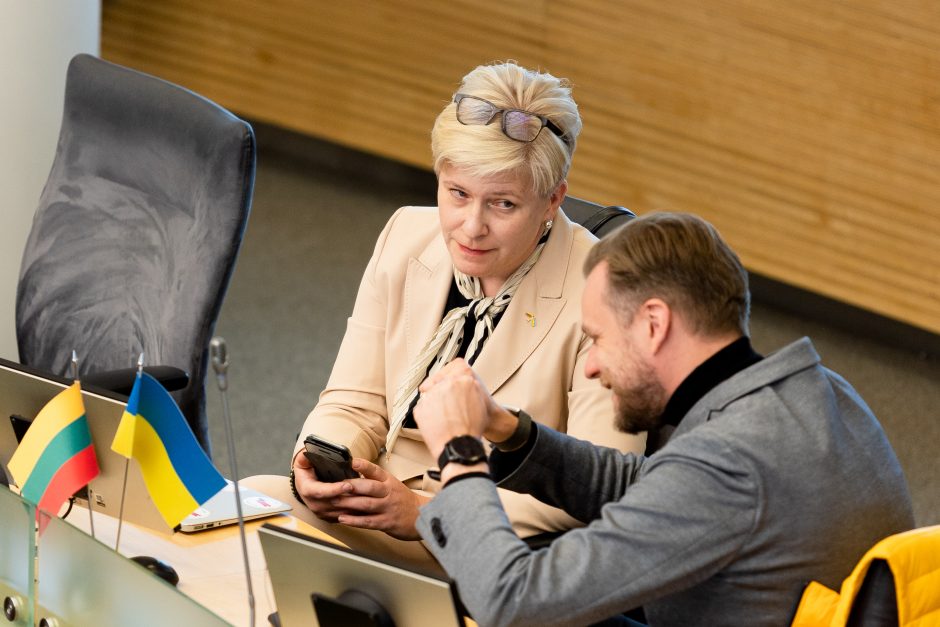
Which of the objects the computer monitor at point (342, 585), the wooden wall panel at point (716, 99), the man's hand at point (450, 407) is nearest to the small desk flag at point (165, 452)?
the computer monitor at point (342, 585)

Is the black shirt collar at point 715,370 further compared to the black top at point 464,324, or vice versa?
the black top at point 464,324

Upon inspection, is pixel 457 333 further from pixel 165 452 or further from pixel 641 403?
pixel 165 452

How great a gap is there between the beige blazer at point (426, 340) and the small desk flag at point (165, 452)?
758 mm

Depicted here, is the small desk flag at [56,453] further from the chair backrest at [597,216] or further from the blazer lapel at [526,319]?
the chair backrest at [597,216]

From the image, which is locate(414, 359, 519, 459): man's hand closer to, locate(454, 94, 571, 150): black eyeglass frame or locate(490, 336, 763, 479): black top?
locate(490, 336, 763, 479): black top

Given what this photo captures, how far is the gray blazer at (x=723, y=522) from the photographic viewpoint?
164 cm

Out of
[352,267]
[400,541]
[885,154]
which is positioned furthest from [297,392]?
[885,154]

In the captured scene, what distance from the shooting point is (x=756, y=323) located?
5.35 metres

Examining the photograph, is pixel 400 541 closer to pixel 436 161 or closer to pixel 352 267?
pixel 436 161

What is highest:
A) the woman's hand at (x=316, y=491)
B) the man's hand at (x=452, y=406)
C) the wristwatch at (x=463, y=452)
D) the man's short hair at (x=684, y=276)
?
the man's short hair at (x=684, y=276)

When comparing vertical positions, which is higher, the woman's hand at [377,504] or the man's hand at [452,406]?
the man's hand at [452,406]

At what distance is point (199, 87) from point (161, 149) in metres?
3.97

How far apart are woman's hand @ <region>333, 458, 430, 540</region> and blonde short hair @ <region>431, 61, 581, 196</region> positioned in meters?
0.61

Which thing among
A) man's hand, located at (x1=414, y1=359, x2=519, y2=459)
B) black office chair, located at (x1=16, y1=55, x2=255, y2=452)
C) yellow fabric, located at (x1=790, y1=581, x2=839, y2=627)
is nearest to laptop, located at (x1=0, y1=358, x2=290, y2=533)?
man's hand, located at (x1=414, y1=359, x2=519, y2=459)
